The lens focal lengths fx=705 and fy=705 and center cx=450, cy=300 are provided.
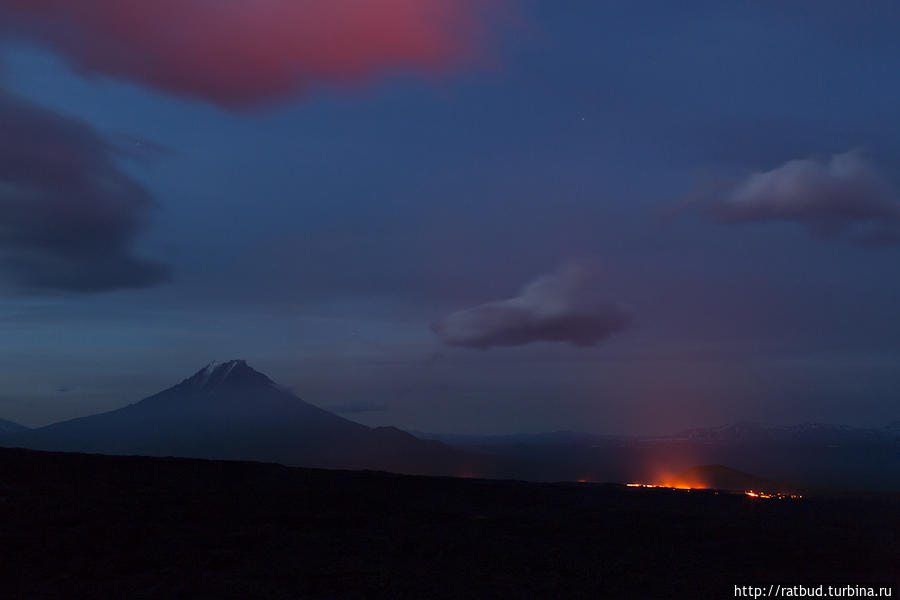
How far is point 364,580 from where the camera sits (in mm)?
A: 23203

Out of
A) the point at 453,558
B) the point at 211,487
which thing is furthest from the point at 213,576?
the point at 211,487

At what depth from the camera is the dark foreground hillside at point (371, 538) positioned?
896 inches

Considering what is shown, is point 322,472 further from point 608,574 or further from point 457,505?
point 608,574

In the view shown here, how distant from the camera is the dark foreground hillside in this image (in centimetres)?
2275

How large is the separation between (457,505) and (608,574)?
1776 centimetres

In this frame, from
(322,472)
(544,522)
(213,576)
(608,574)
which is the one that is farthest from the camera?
(322,472)

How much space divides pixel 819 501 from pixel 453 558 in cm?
3579

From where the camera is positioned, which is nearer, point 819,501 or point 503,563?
point 503,563

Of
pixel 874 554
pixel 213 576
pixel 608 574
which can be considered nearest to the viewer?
pixel 213 576

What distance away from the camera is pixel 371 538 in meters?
30.6

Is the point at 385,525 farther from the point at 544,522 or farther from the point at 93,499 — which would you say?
the point at 93,499

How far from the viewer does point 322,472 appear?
49406 millimetres

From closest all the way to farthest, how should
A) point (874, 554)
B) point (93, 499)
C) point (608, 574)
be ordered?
point (608, 574)
point (874, 554)
point (93, 499)

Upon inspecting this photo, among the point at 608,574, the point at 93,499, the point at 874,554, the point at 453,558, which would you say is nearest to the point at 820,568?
the point at 874,554
